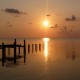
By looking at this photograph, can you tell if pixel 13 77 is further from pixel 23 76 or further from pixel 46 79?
pixel 46 79

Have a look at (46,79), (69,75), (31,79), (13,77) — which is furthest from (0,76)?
(69,75)

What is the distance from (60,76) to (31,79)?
3690mm

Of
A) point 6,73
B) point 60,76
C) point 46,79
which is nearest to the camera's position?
point 46,79

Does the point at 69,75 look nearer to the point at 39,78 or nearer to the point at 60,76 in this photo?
the point at 60,76

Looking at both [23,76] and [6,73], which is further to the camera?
[6,73]

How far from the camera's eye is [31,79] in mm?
26156

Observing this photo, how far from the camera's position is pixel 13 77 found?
2705 cm

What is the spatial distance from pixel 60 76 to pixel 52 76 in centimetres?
102

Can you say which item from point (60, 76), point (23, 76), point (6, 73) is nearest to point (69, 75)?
point (60, 76)

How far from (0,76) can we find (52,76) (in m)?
6.29

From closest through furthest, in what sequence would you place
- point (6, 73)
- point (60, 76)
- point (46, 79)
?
1. point (46, 79)
2. point (60, 76)
3. point (6, 73)

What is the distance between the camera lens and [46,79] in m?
25.7

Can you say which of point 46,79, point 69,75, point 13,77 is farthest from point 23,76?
point 69,75

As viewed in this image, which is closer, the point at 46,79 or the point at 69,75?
the point at 46,79
